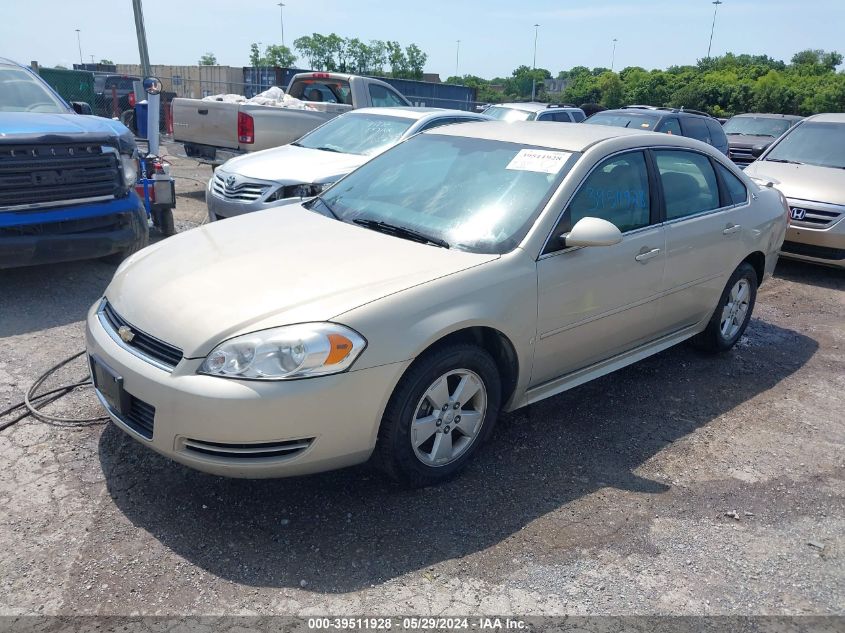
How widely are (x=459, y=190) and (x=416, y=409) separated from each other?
4.64ft

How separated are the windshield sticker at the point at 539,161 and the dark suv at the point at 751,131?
39.0 feet

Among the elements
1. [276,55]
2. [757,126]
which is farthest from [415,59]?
[757,126]

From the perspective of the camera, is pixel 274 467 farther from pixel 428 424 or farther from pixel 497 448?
pixel 497 448

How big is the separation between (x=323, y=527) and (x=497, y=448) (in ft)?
3.83

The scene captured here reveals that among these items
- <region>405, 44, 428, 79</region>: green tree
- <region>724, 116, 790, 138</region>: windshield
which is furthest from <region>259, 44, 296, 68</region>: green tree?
<region>724, 116, 790, 138</region>: windshield

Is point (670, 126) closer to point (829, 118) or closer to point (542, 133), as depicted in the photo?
point (829, 118)

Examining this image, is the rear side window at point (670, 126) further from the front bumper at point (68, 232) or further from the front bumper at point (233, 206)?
the front bumper at point (68, 232)

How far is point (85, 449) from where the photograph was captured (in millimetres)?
3535

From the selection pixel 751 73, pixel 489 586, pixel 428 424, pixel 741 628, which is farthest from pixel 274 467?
pixel 751 73

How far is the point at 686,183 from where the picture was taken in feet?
15.4

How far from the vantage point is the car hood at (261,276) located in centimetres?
292

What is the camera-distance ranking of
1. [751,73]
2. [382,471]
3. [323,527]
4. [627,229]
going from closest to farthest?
[323,527]
[382,471]
[627,229]
[751,73]

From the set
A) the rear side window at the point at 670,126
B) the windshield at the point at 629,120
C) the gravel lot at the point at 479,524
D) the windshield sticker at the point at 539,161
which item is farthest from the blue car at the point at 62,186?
the rear side window at the point at 670,126

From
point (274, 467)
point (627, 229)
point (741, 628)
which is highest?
point (627, 229)
